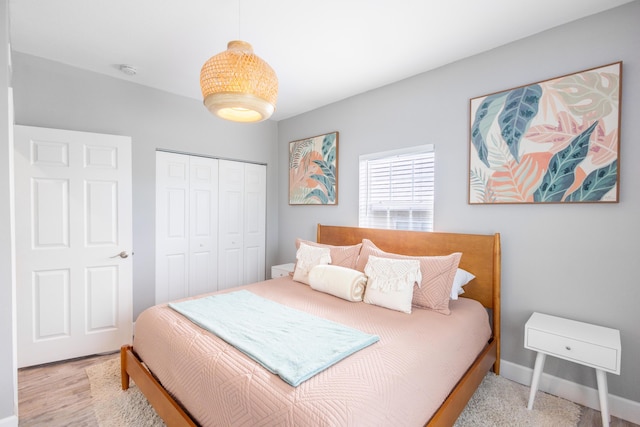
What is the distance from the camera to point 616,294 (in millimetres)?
1898

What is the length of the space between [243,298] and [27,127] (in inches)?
88.7

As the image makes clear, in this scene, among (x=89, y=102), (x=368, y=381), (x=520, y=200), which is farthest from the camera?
(x=89, y=102)

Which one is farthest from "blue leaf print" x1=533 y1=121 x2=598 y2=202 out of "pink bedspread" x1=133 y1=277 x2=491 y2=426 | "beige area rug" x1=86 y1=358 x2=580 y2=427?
"beige area rug" x1=86 y1=358 x2=580 y2=427

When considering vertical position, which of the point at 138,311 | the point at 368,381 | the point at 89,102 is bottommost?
the point at 138,311

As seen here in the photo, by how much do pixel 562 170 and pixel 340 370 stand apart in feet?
6.65

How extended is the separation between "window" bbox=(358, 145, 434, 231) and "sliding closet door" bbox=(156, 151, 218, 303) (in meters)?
1.85

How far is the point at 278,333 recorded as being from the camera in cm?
167

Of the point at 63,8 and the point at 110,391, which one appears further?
the point at 110,391

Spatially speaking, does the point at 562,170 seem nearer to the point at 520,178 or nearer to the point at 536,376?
the point at 520,178

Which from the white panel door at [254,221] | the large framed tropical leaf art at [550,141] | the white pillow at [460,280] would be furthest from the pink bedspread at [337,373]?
the white panel door at [254,221]

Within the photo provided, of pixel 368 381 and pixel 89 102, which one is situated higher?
pixel 89 102

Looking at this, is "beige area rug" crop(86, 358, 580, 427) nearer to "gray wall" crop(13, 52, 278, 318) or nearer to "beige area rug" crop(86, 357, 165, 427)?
"beige area rug" crop(86, 357, 165, 427)

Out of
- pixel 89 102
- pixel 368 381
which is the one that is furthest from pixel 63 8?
pixel 368 381

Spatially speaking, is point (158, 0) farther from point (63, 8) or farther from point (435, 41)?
point (435, 41)
